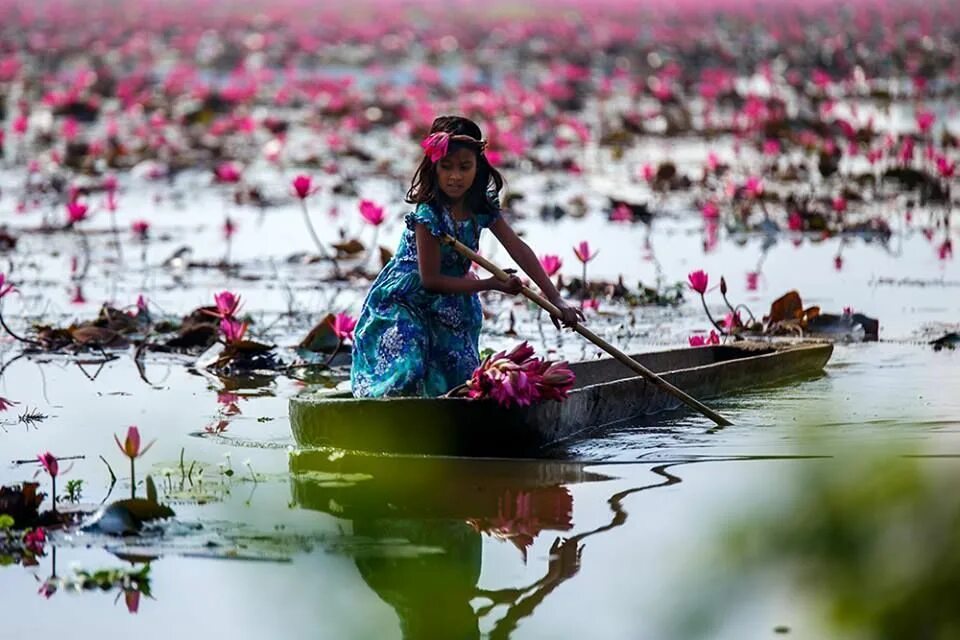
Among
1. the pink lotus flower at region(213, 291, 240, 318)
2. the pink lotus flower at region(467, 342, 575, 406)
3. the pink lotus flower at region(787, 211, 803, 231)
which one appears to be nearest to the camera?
the pink lotus flower at region(467, 342, 575, 406)

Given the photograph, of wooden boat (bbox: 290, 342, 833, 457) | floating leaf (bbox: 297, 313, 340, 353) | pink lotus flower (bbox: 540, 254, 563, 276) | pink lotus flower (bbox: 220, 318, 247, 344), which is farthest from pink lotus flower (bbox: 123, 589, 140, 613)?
pink lotus flower (bbox: 540, 254, 563, 276)

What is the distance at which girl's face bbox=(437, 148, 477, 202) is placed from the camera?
620 centimetres

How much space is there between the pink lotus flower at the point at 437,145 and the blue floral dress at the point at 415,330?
27cm

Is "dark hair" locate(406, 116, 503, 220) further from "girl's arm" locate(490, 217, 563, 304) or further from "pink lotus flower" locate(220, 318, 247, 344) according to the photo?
"pink lotus flower" locate(220, 318, 247, 344)

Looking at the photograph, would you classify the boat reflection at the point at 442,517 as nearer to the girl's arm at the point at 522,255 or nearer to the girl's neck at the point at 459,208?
the girl's arm at the point at 522,255

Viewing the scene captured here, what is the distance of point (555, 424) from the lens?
6.20 metres

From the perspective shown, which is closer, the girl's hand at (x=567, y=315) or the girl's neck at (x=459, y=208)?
the girl's hand at (x=567, y=315)

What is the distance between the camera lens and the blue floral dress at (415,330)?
6.36 meters

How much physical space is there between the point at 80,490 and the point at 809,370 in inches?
133

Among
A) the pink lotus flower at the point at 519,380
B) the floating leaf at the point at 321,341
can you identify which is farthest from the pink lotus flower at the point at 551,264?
the pink lotus flower at the point at 519,380

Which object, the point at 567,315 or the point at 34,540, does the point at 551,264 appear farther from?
the point at 34,540

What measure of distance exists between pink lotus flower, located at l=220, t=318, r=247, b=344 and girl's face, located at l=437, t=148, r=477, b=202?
1876 millimetres

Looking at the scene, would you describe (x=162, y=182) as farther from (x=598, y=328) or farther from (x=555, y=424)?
(x=555, y=424)

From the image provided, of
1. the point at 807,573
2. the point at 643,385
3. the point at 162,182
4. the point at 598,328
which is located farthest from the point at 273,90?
the point at 807,573
